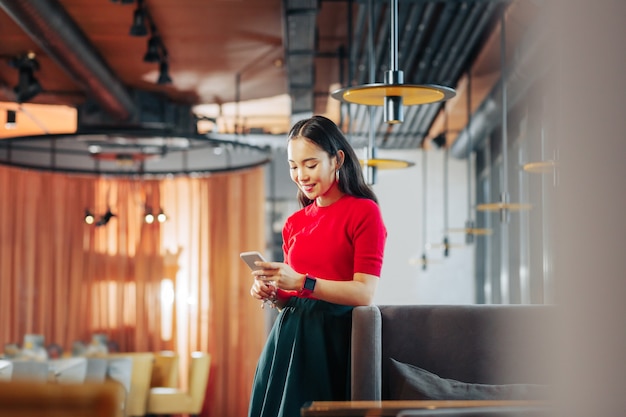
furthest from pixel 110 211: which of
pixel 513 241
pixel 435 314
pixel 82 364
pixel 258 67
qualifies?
pixel 435 314

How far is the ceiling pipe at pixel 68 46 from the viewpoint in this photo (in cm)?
647

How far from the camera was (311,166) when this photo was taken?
2.31 metres

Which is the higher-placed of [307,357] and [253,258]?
[253,258]

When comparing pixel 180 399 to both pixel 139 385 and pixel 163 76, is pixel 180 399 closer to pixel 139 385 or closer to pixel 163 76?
pixel 139 385

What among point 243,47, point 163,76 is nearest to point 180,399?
point 163,76

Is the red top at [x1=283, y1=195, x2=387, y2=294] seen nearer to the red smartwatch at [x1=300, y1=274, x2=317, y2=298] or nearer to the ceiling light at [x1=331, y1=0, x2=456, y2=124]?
the red smartwatch at [x1=300, y1=274, x2=317, y2=298]

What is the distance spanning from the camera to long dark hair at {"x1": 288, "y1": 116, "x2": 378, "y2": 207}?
2.32 metres

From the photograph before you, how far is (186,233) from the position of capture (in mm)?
13047

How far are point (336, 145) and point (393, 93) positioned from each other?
1.10 metres

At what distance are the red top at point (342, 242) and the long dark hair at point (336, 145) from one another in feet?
0.13

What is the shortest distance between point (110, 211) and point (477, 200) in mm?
5413

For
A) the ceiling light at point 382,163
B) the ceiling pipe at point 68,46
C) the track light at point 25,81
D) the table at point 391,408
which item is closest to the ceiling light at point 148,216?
the ceiling pipe at point 68,46

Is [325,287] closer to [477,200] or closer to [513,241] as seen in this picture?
[513,241]

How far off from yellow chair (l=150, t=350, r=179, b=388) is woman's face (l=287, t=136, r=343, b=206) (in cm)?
927
